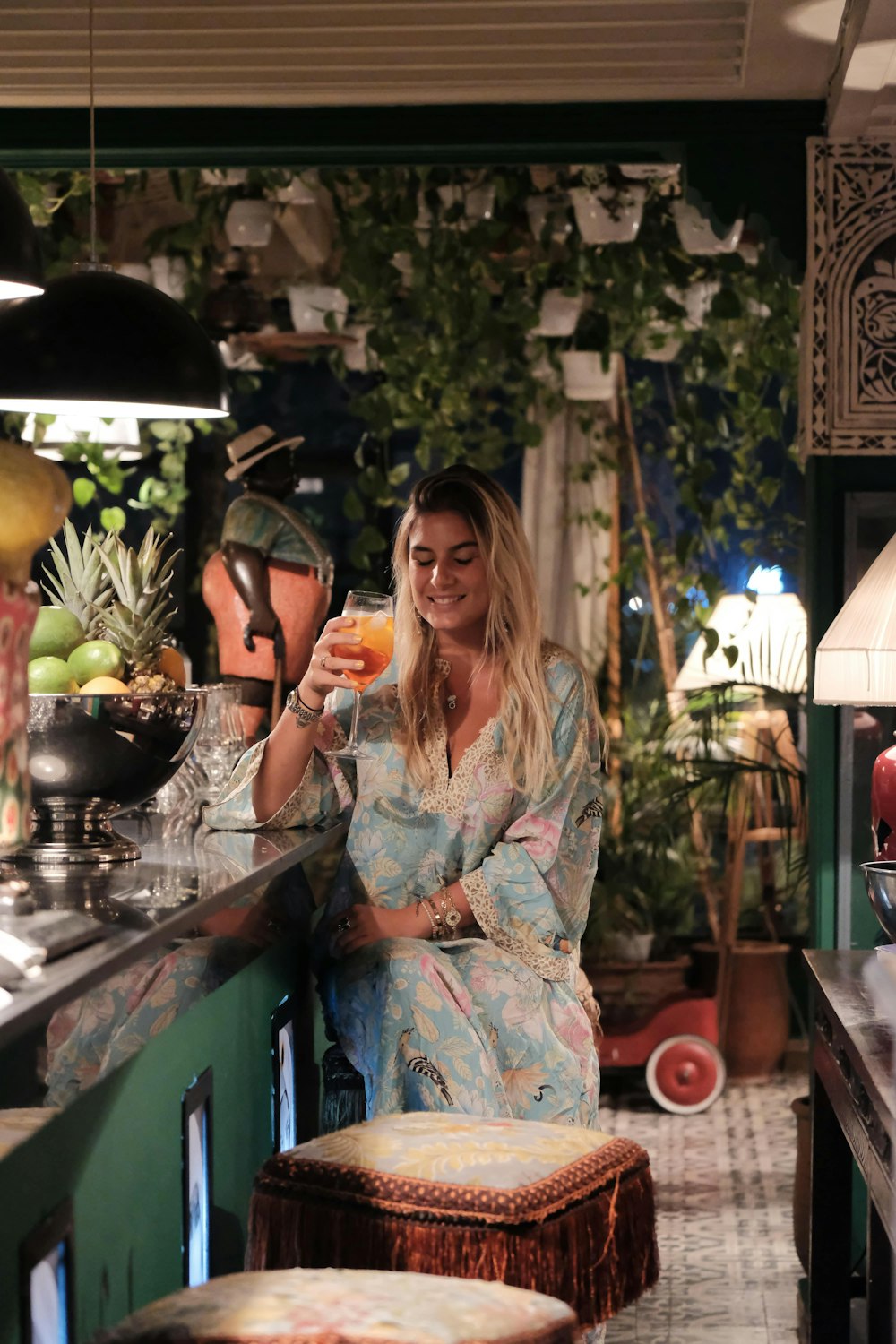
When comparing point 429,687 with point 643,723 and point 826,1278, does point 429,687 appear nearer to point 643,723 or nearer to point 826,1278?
point 826,1278

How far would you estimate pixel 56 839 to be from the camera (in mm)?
2314

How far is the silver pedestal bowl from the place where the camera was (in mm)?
2244

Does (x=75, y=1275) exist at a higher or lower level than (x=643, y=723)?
lower

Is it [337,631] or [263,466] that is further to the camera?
[263,466]

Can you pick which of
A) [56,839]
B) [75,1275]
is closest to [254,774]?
[56,839]

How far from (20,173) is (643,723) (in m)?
3.43

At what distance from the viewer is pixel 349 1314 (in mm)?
1398

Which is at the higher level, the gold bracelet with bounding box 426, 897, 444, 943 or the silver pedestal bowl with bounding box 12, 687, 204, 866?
the silver pedestal bowl with bounding box 12, 687, 204, 866

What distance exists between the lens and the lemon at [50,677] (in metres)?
2.28

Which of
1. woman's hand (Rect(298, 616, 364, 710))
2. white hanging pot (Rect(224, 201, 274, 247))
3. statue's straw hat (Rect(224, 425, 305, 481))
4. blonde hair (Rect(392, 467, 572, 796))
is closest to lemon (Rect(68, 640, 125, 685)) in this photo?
woman's hand (Rect(298, 616, 364, 710))

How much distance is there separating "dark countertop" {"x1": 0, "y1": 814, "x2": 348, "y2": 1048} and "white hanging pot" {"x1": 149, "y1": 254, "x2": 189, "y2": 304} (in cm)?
329

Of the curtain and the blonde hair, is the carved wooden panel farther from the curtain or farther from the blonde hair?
the curtain

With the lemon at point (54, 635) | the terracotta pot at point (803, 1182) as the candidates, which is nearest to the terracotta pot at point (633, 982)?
the terracotta pot at point (803, 1182)

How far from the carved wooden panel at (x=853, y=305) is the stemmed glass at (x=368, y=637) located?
1280 millimetres
